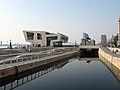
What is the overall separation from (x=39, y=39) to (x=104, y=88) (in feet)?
389

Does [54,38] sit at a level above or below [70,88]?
above

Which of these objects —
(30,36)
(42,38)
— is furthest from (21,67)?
(42,38)

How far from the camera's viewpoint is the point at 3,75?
28.0 meters

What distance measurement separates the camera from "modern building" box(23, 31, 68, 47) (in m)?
138

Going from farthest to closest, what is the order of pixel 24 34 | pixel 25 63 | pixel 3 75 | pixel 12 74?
pixel 24 34
pixel 25 63
pixel 12 74
pixel 3 75

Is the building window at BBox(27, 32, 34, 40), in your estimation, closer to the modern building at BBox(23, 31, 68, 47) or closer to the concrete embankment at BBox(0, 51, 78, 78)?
the modern building at BBox(23, 31, 68, 47)

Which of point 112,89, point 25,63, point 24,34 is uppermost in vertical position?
point 24,34

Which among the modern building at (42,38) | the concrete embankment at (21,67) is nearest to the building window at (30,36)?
the modern building at (42,38)

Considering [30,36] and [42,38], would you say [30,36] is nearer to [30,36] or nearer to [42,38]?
[30,36]

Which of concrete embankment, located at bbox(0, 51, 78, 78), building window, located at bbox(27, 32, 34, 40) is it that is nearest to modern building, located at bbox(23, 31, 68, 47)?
building window, located at bbox(27, 32, 34, 40)

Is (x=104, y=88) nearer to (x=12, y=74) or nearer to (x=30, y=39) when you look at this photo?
(x=12, y=74)

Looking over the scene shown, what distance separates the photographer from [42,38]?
462 ft

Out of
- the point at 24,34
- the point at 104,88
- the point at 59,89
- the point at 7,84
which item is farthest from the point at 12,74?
the point at 24,34

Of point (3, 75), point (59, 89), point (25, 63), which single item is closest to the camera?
point (59, 89)
